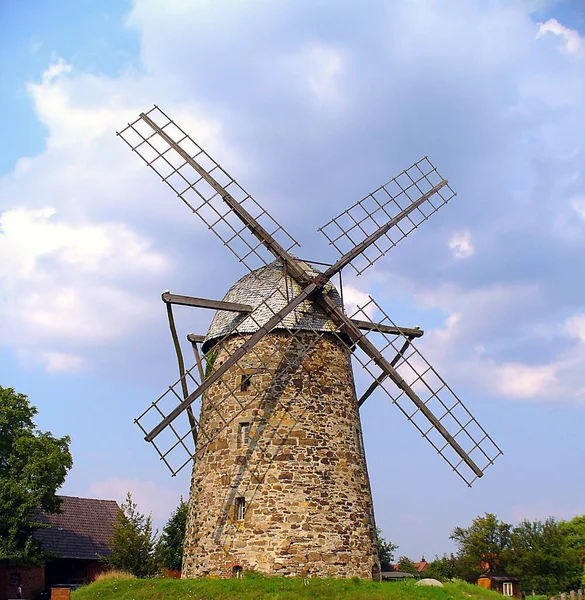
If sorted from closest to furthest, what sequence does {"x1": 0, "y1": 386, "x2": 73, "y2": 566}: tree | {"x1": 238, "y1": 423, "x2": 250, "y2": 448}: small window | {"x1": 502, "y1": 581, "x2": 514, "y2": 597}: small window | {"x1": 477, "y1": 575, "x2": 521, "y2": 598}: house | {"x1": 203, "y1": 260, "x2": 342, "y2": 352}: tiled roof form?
{"x1": 238, "y1": 423, "x2": 250, "y2": 448}: small window < {"x1": 203, "y1": 260, "x2": 342, "y2": 352}: tiled roof < {"x1": 0, "y1": 386, "x2": 73, "y2": 566}: tree < {"x1": 477, "y1": 575, "x2": 521, "y2": 598}: house < {"x1": 502, "y1": 581, "x2": 514, "y2": 597}: small window

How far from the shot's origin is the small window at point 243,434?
59.5 ft

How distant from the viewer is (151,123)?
20984 mm

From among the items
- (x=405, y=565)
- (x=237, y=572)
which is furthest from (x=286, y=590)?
(x=405, y=565)

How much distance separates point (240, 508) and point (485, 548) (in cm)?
2364

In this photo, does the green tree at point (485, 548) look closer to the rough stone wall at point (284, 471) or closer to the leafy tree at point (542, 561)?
the leafy tree at point (542, 561)

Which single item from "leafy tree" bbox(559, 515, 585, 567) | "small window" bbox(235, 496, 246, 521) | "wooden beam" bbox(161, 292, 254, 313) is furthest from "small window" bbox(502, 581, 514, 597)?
"wooden beam" bbox(161, 292, 254, 313)

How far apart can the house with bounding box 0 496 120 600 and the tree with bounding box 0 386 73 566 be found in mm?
3122

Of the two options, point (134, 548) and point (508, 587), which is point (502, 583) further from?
point (134, 548)

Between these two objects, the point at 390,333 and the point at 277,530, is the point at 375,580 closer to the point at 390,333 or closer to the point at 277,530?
the point at 277,530

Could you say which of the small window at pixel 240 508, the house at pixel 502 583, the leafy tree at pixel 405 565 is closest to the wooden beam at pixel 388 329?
the small window at pixel 240 508

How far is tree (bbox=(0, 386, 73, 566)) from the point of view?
75.2ft

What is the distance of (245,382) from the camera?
18750mm

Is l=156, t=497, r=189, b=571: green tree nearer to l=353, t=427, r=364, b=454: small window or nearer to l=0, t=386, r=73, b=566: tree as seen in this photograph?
l=0, t=386, r=73, b=566: tree

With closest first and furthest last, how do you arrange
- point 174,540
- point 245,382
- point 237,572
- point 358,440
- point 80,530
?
point 237,572 → point 245,382 → point 358,440 → point 174,540 → point 80,530
